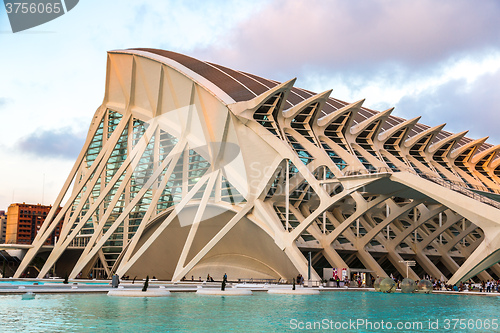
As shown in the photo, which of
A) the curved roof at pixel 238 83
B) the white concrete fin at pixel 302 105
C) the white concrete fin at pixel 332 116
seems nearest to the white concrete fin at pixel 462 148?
the curved roof at pixel 238 83

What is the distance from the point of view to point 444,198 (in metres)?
32.0

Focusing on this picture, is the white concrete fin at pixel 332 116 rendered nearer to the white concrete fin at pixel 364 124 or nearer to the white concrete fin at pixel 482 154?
the white concrete fin at pixel 364 124

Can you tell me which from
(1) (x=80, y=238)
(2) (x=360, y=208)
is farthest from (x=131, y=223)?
(2) (x=360, y=208)

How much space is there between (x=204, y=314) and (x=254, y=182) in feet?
80.4

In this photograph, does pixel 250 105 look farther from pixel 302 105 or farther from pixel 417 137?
pixel 417 137

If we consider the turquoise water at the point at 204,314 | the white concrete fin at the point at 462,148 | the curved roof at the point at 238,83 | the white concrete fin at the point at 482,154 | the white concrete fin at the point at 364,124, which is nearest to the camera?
the turquoise water at the point at 204,314

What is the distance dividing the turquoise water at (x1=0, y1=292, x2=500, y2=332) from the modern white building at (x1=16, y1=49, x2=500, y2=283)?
13335 mm

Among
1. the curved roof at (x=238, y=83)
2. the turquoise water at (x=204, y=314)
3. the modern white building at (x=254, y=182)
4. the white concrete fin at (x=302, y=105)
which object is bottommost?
the turquoise water at (x=204, y=314)

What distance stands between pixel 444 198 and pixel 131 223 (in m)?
29.1

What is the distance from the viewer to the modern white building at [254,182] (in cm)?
3956

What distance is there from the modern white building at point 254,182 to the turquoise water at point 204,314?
1333 cm

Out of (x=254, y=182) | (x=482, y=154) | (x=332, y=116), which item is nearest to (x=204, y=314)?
(x=254, y=182)

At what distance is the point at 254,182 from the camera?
4194 centimetres

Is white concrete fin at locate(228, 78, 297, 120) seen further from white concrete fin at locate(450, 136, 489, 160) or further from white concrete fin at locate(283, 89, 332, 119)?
white concrete fin at locate(450, 136, 489, 160)
